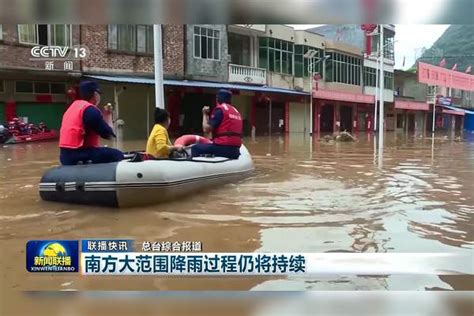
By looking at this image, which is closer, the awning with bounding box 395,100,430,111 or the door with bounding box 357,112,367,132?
the door with bounding box 357,112,367,132

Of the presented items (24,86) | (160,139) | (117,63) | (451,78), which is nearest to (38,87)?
(24,86)

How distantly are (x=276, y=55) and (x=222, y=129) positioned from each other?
70.1 feet

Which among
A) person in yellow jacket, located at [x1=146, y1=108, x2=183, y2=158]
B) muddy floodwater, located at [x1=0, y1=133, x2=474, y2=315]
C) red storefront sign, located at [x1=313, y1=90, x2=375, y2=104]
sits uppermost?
red storefront sign, located at [x1=313, y1=90, x2=375, y2=104]

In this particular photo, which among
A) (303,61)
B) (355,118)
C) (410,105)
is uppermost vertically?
(303,61)

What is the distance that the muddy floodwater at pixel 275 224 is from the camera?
3.02 m

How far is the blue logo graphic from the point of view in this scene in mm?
2673

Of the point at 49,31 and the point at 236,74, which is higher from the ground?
the point at 236,74

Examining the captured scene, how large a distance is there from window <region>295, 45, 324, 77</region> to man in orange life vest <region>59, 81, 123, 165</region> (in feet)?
81.1

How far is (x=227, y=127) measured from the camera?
7.18 m

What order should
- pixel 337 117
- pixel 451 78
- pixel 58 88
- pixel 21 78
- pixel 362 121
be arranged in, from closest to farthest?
pixel 451 78
pixel 21 78
pixel 58 88
pixel 337 117
pixel 362 121

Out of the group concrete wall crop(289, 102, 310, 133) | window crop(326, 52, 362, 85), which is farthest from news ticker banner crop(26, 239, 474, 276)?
window crop(326, 52, 362, 85)

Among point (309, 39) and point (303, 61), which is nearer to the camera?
point (309, 39)

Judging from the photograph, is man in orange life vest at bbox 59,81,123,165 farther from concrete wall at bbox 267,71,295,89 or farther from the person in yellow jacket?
concrete wall at bbox 267,71,295,89

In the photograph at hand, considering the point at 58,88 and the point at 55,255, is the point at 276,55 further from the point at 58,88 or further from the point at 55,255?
the point at 55,255
